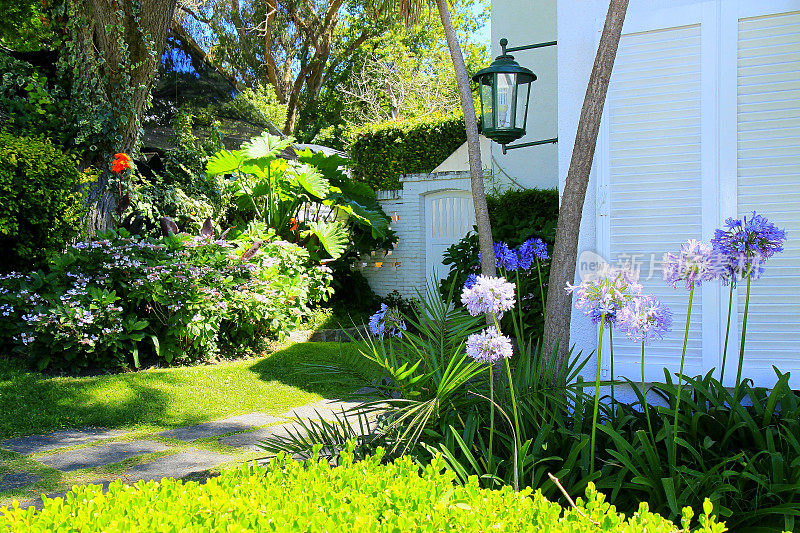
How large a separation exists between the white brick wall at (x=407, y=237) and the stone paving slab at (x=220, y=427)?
5.03m

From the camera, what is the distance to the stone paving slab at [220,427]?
4312 millimetres

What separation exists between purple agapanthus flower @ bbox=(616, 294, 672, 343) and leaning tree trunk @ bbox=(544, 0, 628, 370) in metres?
0.72

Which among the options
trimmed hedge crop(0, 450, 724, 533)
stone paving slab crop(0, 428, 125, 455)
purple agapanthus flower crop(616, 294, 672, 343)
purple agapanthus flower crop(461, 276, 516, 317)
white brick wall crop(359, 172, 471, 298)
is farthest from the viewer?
white brick wall crop(359, 172, 471, 298)

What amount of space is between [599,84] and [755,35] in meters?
1.14

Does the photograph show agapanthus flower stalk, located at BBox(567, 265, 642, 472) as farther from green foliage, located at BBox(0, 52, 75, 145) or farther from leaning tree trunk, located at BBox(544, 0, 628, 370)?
green foliage, located at BBox(0, 52, 75, 145)

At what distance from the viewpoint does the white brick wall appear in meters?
9.71

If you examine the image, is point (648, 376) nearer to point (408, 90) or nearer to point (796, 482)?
point (796, 482)

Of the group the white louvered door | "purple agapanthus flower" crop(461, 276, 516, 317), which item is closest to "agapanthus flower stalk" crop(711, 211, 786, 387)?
"purple agapanthus flower" crop(461, 276, 516, 317)

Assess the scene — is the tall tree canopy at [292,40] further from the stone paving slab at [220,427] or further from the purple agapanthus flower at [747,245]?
the purple agapanthus flower at [747,245]

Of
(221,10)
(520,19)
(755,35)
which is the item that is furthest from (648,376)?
(221,10)

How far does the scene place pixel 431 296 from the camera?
3.34 metres

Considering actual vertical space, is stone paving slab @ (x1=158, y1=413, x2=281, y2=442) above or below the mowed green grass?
below

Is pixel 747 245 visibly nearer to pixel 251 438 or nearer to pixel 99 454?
pixel 251 438

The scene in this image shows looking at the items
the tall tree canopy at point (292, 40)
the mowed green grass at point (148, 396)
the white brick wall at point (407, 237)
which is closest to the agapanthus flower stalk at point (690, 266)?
the mowed green grass at point (148, 396)
